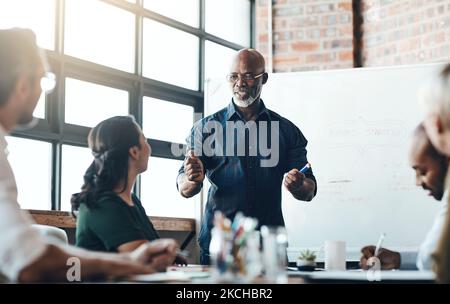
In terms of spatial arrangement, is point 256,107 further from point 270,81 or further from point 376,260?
point 270,81

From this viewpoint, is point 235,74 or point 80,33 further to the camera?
point 80,33

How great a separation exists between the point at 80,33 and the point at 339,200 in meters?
1.51

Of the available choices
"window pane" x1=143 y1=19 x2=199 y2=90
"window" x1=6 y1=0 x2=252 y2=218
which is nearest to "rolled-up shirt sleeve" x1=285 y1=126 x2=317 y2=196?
"window" x1=6 y1=0 x2=252 y2=218

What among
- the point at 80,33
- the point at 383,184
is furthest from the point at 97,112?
the point at 383,184

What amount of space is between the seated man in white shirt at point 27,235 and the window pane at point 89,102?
92 cm

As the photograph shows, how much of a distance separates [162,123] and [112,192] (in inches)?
56.5

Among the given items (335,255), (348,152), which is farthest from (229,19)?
(335,255)

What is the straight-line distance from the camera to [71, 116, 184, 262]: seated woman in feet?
4.96

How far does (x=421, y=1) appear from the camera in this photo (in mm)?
3824

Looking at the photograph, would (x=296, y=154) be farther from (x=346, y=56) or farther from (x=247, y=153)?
(x=346, y=56)

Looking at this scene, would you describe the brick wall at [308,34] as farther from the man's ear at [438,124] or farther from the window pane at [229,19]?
the man's ear at [438,124]

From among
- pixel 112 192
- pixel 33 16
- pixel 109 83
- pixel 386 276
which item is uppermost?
pixel 33 16

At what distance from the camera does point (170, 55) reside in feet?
11.3
